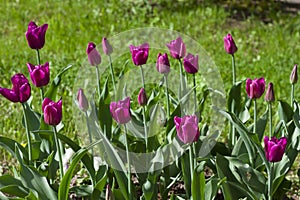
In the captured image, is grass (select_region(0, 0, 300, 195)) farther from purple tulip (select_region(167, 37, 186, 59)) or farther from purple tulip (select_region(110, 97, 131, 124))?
purple tulip (select_region(110, 97, 131, 124))

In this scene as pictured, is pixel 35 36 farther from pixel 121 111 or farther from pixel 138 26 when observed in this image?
pixel 138 26

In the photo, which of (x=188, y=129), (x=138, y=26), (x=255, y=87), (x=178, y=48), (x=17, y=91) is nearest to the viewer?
(x=188, y=129)

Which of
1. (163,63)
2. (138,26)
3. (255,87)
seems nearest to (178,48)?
(163,63)

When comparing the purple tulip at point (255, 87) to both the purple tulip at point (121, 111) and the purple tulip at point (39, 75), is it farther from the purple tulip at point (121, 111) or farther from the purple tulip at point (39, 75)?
the purple tulip at point (39, 75)

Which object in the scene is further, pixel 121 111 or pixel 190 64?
pixel 190 64

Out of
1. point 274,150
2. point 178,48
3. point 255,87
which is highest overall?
point 178,48

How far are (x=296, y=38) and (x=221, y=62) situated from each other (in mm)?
773

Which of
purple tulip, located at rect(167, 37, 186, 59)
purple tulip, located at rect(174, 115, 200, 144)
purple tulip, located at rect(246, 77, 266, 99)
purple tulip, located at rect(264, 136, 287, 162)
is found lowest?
purple tulip, located at rect(264, 136, 287, 162)

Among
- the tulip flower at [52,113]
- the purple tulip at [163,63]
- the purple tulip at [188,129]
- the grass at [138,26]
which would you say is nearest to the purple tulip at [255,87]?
the purple tulip at [163,63]

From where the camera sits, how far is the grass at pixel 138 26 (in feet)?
13.3

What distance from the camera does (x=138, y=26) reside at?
486 centimetres

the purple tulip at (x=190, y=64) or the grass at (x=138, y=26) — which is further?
the grass at (x=138, y=26)

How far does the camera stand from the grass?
405 cm

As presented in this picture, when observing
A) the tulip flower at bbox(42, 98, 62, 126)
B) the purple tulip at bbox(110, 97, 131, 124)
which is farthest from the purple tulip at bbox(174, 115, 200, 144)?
the tulip flower at bbox(42, 98, 62, 126)
